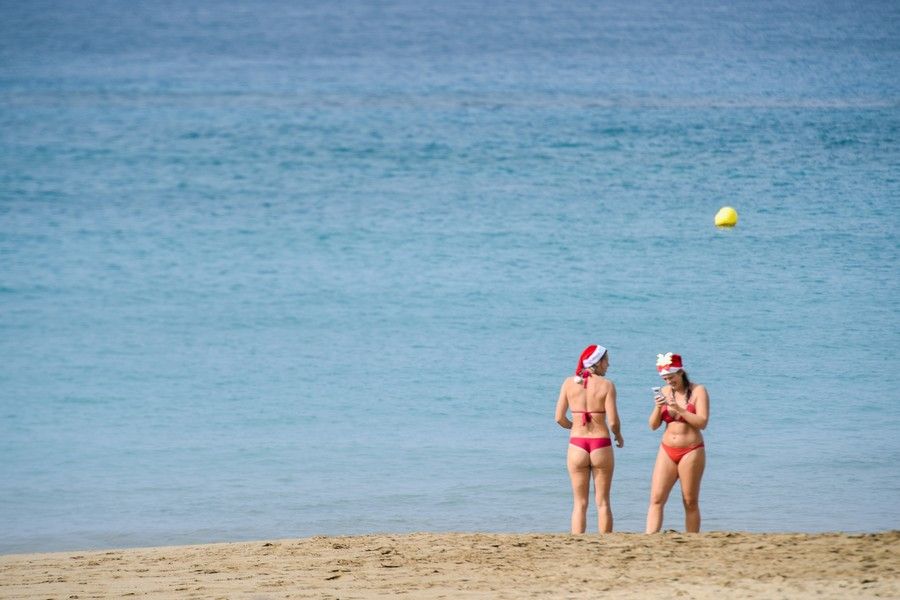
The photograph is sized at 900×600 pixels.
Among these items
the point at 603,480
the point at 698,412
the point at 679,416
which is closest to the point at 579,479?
the point at 603,480

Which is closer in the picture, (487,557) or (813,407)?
(487,557)

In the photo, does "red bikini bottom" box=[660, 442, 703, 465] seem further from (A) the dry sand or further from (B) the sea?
(B) the sea

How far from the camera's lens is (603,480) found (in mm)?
7707

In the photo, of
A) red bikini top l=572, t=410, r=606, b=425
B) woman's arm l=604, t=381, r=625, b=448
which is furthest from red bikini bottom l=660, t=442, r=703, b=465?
red bikini top l=572, t=410, r=606, b=425

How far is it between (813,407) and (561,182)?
406 inches

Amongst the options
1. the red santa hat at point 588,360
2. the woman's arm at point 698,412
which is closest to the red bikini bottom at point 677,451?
the woman's arm at point 698,412

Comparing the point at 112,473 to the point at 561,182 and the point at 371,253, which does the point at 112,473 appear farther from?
the point at 561,182

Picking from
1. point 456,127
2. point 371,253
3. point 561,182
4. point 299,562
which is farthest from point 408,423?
point 456,127

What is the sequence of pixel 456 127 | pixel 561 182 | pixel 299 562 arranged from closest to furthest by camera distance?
1. pixel 299 562
2. pixel 561 182
3. pixel 456 127

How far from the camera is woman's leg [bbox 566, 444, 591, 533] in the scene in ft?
25.3

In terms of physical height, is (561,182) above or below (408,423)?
above

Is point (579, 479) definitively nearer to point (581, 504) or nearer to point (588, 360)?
point (581, 504)

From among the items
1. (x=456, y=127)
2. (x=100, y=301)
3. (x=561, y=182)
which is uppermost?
(x=456, y=127)

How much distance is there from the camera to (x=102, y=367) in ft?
46.8
